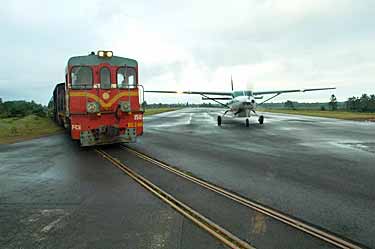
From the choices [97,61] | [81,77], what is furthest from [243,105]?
[81,77]

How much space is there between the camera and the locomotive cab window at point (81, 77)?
10.4 metres

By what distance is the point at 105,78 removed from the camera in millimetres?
10875

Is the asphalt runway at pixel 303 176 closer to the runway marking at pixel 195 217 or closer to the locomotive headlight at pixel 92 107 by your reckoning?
the runway marking at pixel 195 217

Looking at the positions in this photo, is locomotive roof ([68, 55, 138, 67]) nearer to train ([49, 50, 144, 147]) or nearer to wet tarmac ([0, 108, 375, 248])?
train ([49, 50, 144, 147])

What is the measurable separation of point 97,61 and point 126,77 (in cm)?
126

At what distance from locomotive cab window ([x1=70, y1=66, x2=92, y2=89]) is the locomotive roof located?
21 centimetres

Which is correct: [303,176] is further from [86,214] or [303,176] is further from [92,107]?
[92,107]

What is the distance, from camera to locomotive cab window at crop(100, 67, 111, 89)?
35.4 ft

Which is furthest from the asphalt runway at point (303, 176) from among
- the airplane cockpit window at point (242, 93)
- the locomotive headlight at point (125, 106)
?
the airplane cockpit window at point (242, 93)

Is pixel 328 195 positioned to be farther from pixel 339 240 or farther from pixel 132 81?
pixel 132 81

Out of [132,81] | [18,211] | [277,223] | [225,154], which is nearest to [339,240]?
[277,223]

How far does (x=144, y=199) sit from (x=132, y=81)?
23.8ft

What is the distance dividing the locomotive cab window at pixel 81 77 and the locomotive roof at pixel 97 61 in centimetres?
21

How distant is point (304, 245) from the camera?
3225mm
